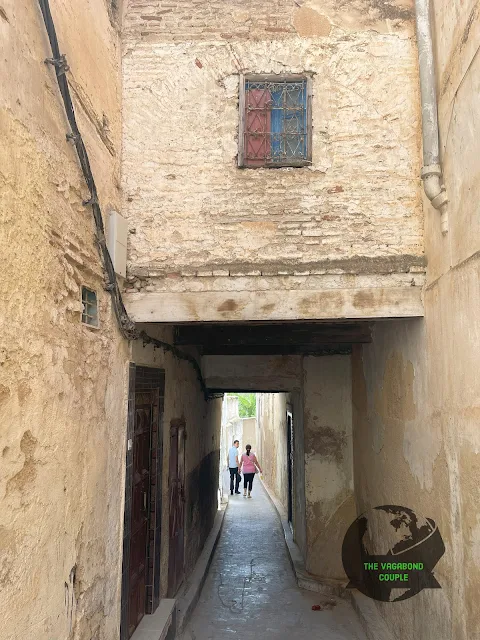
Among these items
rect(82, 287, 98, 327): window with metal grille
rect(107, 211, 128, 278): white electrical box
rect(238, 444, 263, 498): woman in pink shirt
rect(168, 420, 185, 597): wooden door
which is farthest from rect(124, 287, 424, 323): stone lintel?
rect(238, 444, 263, 498): woman in pink shirt

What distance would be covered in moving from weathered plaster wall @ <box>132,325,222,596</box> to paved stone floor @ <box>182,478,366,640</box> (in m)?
0.52

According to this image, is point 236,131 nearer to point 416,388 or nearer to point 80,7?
point 80,7

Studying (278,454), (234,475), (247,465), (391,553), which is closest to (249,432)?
(234,475)

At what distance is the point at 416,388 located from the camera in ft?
13.4

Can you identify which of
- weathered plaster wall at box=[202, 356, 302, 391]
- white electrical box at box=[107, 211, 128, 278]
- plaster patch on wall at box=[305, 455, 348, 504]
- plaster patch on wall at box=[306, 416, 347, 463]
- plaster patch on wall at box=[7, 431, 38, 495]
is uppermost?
white electrical box at box=[107, 211, 128, 278]

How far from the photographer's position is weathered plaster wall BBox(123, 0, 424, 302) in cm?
401

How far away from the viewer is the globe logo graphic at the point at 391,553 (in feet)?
12.6

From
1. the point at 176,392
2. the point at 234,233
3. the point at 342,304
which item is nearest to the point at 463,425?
the point at 342,304

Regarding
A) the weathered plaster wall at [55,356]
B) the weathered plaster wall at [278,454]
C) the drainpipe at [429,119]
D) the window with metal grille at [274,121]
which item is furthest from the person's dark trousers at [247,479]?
the drainpipe at [429,119]

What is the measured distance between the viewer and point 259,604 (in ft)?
20.4

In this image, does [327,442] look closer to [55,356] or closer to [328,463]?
[328,463]

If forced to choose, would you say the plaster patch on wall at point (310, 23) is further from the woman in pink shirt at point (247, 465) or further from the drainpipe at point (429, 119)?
the woman in pink shirt at point (247, 465)

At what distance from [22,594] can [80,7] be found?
3514 mm

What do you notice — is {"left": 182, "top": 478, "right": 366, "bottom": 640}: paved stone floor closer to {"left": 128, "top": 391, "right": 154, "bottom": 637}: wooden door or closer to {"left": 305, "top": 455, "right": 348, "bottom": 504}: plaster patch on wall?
{"left": 128, "top": 391, "right": 154, "bottom": 637}: wooden door
